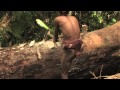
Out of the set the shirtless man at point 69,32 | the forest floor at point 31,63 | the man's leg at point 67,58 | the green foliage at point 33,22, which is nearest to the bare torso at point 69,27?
the shirtless man at point 69,32

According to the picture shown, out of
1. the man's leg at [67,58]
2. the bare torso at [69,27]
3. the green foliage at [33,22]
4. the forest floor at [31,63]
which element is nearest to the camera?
the bare torso at [69,27]

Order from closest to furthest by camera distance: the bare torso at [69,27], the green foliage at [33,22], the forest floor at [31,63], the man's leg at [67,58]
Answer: the bare torso at [69,27]
the man's leg at [67,58]
the forest floor at [31,63]
the green foliage at [33,22]

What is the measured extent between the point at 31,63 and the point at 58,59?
48 centimetres

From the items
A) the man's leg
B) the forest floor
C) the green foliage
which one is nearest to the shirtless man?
the man's leg

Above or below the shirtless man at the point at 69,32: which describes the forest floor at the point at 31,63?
below

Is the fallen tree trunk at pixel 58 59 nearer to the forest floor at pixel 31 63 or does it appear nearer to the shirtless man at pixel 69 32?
the forest floor at pixel 31 63

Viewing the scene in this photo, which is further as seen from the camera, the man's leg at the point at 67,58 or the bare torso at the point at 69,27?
the man's leg at the point at 67,58

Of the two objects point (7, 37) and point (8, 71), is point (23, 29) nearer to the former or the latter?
point (7, 37)

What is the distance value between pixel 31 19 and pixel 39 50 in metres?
1.82

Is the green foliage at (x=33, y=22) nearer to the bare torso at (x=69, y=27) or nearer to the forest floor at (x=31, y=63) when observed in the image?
the forest floor at (x=31, y=63)

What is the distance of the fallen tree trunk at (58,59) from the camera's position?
202 inches
